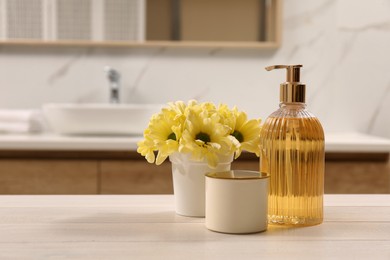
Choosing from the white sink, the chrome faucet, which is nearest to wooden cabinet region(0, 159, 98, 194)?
the white sink

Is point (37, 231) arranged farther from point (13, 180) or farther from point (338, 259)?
point (13, 180)

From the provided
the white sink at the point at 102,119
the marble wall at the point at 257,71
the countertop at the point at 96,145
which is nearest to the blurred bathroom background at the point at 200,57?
the marble wall at the point at 257,71

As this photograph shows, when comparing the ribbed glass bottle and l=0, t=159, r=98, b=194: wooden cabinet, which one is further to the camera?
l=0, t=159, r=98, b=194: wooden cabinet

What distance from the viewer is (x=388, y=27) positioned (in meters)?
2.43

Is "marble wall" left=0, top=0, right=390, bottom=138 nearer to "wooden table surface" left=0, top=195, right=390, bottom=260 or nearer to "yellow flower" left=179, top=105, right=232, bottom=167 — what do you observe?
"wooden table surface" left=0, top=195, right=390, bottom=260

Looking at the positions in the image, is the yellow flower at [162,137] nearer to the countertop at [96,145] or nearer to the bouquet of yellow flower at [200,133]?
the bouquet of yellow flower at [200,133]

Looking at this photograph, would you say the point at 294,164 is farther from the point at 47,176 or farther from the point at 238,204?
the point at 47,176

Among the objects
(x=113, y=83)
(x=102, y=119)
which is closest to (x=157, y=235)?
(x=102, y=119)

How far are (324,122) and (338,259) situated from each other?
6.03 feet

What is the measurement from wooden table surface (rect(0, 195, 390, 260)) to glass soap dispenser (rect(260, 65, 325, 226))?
0.03m

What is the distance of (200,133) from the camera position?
0.86 m

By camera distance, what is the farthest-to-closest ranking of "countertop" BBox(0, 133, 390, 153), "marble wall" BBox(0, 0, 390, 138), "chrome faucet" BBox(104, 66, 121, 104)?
"marble wall" BBox(0, 0, 390, 138) < "chrome faucet" BBox(104, 66, 121, 104) < "countertop" BBox(0, 133, 390, 153)

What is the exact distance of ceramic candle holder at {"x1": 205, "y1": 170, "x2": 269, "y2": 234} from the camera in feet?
2.52

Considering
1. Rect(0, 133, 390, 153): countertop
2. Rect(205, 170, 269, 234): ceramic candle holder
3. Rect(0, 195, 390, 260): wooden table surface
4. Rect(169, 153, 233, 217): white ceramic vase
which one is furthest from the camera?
Rect(0, 133, 390, 153): countertop
